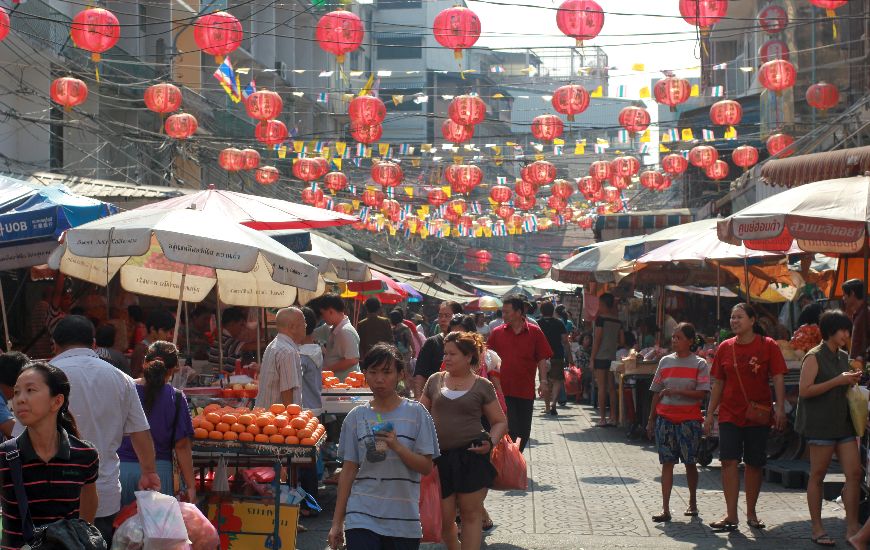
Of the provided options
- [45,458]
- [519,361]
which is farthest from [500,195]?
[45,458]

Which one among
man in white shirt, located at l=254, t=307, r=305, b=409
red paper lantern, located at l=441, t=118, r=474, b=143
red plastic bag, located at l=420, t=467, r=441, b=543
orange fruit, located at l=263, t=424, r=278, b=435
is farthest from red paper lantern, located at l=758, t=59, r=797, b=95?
red plastic bag, located at l=420, t=467, r=441, b=543

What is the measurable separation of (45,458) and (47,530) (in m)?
0.39

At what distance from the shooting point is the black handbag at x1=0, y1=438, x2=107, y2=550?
439 centimetres

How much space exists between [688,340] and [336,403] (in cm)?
327

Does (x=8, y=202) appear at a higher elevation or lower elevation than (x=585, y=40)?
lower

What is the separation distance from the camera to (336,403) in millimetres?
11203

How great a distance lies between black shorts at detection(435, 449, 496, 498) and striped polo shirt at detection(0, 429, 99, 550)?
3409 millimetres

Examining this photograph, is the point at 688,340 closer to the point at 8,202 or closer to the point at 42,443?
the point at 8,202

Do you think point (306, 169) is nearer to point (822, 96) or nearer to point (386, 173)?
point (386, 173)

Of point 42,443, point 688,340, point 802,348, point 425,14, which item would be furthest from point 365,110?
point 425,14

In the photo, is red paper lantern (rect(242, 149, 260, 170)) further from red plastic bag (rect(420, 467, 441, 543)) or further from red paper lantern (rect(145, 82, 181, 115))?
red plastic bag (rect(420, 467, 441, 543))

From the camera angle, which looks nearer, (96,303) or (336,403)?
(336,403)

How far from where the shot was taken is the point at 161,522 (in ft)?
18.2

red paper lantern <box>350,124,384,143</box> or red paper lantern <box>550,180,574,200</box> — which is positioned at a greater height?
red paper lantern <box>350,124,384,143</box>
